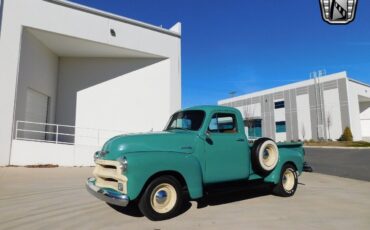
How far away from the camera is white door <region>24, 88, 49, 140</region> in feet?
42.5

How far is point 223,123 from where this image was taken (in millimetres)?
5828

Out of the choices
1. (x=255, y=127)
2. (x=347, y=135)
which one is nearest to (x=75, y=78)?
(x=347, y=135)

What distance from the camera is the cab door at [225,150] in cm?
538

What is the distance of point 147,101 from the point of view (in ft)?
53.6

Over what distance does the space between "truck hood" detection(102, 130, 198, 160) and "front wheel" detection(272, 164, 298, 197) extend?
2686 millimetres

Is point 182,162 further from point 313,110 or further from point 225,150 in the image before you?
point 313,110

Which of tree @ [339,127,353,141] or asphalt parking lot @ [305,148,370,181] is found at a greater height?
tree @ [339,127,353,141]

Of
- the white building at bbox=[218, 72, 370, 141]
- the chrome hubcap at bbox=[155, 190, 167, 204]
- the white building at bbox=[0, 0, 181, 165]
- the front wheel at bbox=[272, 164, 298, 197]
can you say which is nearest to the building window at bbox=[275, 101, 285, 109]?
the white building at bbox=[218, 72, 370, 141]

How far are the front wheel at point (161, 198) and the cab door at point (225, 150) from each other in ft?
2.63

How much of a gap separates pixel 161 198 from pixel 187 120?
1.81 meters

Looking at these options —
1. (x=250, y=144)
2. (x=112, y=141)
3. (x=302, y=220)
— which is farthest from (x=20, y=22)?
(x=302, y=220)

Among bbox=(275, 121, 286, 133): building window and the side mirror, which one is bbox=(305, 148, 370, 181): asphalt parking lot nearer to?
the side mirror

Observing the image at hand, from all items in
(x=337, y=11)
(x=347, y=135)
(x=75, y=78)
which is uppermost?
(x=75, y=78)

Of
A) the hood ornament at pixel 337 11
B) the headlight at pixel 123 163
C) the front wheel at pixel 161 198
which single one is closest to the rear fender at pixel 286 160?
the front wheel at pixel 161 198
